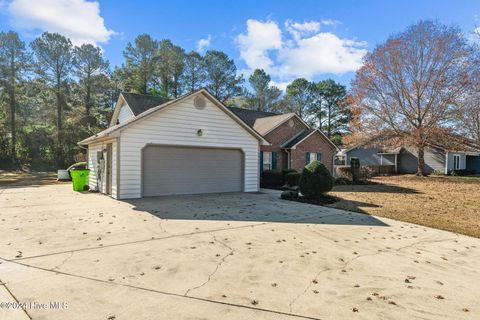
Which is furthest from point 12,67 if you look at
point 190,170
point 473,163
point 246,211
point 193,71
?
point 473,163

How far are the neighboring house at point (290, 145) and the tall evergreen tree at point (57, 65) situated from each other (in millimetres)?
24595

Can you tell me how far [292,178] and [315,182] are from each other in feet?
16.9

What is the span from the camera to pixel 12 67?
31781 millimetres

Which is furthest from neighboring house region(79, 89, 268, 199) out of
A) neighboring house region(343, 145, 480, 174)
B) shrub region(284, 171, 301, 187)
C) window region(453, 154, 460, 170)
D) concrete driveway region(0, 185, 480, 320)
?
window region(453, 154, 460, 170)

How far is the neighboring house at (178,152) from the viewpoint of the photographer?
11312 millimetres

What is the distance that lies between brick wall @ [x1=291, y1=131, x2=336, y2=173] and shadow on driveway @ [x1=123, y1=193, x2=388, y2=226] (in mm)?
10243

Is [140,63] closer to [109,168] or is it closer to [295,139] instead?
[295,139]

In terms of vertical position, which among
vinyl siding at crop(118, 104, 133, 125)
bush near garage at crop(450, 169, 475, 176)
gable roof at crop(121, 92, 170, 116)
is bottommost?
bush near garage at crop(450, 169, 475, 176)

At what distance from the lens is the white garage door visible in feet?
39.3

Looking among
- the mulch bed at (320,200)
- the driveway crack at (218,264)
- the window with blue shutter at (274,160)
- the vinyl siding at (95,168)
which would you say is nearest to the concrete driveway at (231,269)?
the driveway crack at (218,264)

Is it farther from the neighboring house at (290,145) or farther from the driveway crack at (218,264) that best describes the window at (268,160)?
the driveway crack at (218,264)

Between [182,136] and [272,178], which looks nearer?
[182,136]

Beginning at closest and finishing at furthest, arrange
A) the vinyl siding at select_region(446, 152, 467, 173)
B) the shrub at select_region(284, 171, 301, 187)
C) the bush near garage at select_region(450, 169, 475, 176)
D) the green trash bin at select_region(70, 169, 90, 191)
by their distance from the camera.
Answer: the green trash bin at select_region(70, 169, 90, 191), the shrub at select_region(284, 171, 301, 187), the bush near garage at select_region(450, 169, 475, 176), the vinyl siding at select_region(446, 152, 467, 173)

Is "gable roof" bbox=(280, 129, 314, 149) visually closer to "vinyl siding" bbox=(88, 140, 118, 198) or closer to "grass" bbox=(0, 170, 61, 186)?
"vinyl siding" bbox=(88, 140, 118, 198)
